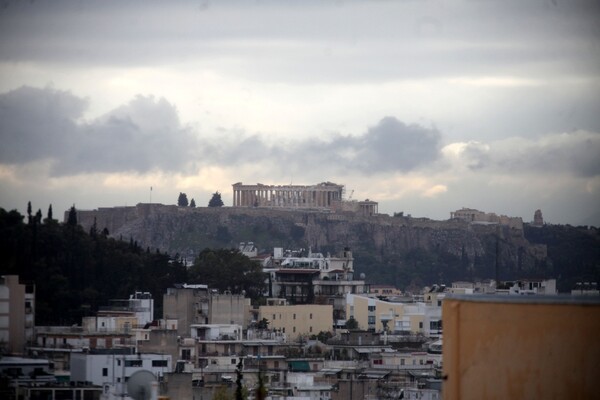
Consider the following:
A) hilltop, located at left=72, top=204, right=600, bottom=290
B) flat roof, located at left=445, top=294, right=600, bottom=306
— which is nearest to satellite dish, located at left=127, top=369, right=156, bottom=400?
flat roof, located at left=445, top=294, right=600, bottom=306

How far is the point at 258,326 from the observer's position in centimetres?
6594

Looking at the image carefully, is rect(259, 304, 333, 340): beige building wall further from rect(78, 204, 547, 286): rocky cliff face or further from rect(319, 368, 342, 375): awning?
rect(78, 204, 547, 286): rocky cliff face

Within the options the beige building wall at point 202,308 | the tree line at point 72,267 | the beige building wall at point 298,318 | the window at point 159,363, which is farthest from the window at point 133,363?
the beige building wall at point 298,318

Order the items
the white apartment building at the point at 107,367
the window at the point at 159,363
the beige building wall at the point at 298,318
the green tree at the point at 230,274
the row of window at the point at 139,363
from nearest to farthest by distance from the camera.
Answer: the white apartment building at the point at 107,367 < the row of window at the point at 139,363 < the window at the point at 159,363 < the beige building wall at the point at 298,318 < the green tree at the point at 230,274

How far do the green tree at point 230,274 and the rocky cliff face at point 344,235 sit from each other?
170 feet

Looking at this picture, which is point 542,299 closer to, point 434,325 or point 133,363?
point 133,363

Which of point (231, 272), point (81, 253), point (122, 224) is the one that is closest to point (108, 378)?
point (81, 253)

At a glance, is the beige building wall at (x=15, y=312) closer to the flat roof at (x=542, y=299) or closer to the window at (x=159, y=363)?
the window at (x=159, y=363)

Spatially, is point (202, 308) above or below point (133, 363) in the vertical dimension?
above

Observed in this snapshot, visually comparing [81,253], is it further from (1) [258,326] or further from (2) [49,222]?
(1) [258,326]

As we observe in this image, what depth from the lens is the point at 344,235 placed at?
152375 mm

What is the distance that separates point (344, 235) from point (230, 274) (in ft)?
237

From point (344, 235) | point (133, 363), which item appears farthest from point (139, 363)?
point (344, 235)

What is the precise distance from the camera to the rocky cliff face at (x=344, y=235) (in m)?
139
